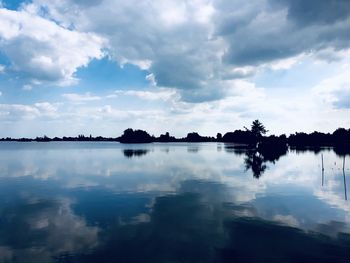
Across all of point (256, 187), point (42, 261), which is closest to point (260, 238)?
point (42, 261)

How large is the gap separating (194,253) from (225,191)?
21.2 meters

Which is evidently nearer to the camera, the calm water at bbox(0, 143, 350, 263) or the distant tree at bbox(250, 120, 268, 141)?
the calm water at bbox(0, 143, 350, 263)

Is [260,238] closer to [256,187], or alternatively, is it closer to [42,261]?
[42,261]

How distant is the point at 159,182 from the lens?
45281 millimetres

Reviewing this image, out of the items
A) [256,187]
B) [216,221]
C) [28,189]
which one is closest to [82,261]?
[216,221]

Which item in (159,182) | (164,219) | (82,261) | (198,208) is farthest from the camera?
(159,182)

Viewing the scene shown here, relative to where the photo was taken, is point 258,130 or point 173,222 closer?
point 173,222

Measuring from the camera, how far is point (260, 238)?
20.3m

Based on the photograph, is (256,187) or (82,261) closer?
(82,261)

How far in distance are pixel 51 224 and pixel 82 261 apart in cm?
848

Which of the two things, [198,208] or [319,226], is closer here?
[319,226]

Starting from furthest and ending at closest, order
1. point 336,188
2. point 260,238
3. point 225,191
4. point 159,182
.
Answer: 1. point 159,182
2. point 336,188
3. point 225,191
4. point 260,238

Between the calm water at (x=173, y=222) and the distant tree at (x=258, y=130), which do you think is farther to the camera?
the distant tree at (x=258, y=130)

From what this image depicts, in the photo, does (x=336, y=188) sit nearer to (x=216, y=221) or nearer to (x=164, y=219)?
(x=216, y=221)
